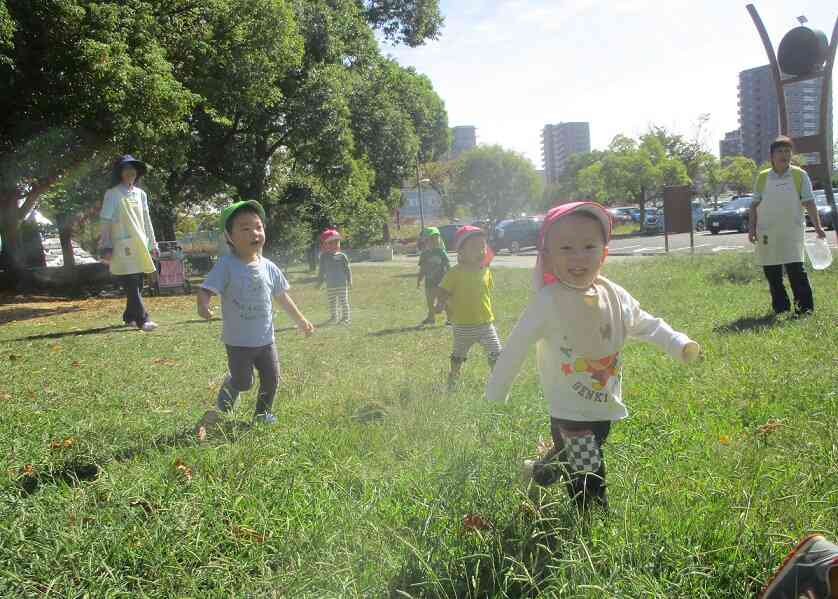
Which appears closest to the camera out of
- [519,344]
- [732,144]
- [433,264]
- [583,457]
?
[583,457]

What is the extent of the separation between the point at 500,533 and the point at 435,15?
103ft

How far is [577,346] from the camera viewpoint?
282 cm

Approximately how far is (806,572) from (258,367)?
11.3 feet

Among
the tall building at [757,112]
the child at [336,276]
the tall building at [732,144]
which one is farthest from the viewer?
the tall building at [732,144]

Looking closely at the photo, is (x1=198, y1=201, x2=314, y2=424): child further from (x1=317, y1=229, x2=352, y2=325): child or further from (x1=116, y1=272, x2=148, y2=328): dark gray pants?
(x1=317, y1=229, x2=352, y2=325): child

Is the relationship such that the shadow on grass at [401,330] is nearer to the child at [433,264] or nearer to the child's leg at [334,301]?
the child at [433,264]

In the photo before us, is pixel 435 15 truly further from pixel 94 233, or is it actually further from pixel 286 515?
pixel 286 515

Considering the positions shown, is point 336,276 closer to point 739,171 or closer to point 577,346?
point 577,346

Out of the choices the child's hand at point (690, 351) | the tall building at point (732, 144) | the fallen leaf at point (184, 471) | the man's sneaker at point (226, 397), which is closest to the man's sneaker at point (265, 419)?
the man's sneaker at point (226, 397)

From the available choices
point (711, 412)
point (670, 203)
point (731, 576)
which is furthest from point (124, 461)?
point (670, 203)

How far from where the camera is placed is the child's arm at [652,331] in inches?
113

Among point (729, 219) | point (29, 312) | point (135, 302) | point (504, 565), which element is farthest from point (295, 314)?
point (729, 219)

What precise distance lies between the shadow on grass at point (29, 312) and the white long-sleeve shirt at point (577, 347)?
11.4m

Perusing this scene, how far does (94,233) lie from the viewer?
3416cm
